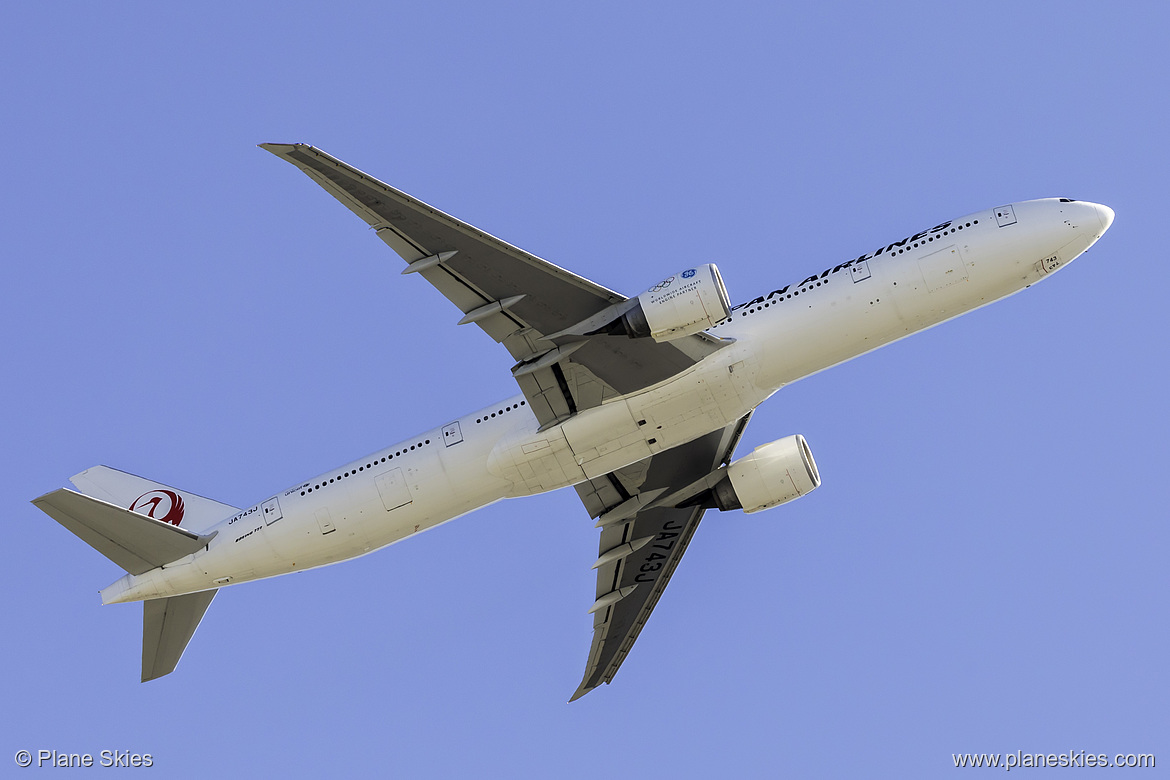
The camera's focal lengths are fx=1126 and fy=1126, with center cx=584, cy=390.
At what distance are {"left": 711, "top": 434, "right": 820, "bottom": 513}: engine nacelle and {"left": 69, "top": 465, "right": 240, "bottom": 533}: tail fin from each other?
15.3 metres

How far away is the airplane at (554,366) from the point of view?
1078 inches

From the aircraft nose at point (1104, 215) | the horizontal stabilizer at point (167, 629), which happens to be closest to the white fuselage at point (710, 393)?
the aircraft nose at point (1104, 215)

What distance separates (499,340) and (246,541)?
9.63 meters

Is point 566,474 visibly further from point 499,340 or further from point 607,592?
point 607,592

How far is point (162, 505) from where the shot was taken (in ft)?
116

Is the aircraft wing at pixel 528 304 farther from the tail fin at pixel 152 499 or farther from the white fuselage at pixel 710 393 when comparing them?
the tail fin at pixel 152 499

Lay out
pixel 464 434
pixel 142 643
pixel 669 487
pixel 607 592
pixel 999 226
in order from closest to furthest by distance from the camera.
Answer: pixel 999 226 < pixel 464 434 < pixel 142 643 < pixel 669 487 < pixel 607 592

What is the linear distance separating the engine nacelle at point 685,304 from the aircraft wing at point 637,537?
26.4ft

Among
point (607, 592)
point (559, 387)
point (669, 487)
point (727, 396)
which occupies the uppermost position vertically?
point (559, 387)

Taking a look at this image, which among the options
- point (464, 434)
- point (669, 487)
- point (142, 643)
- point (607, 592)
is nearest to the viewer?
point (464, 434)

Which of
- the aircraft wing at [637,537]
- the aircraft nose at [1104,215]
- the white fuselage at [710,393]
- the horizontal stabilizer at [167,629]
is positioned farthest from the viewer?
the aircraft wing at [637,537]

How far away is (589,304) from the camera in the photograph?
93.5 ft

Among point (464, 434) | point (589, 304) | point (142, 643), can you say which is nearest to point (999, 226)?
point (589, 304)

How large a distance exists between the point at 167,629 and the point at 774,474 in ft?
62.1
